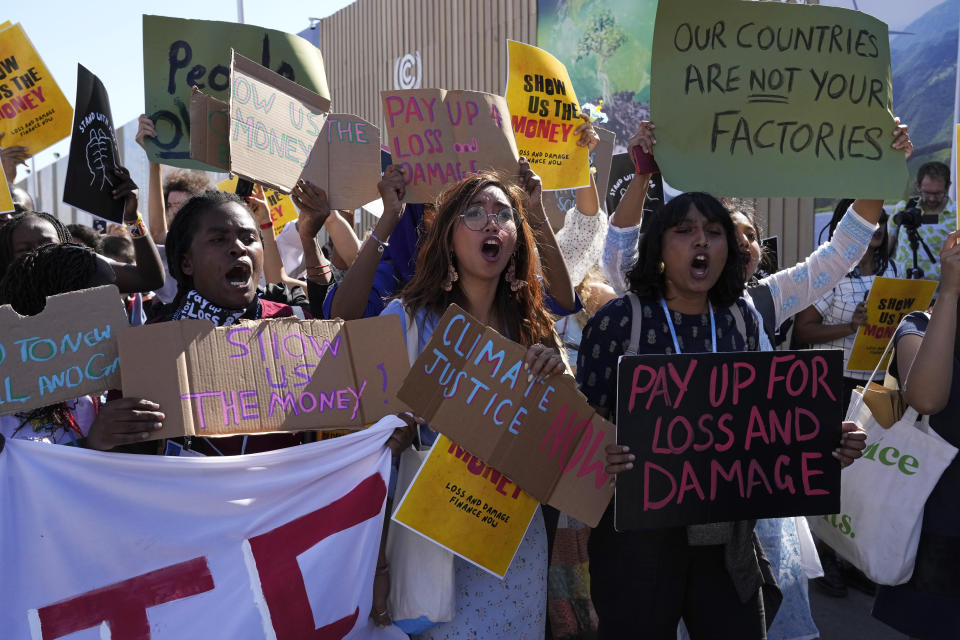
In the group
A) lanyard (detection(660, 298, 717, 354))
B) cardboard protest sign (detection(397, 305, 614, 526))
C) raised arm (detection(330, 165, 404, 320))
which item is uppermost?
raised arm (detection(330, 165, 404, 320))

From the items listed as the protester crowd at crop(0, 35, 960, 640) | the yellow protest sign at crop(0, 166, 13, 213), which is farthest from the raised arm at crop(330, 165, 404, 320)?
the yellow protest sign at crop(0, 166, 13, 213)

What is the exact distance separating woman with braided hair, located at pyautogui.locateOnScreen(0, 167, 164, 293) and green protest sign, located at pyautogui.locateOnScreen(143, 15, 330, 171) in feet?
0.75

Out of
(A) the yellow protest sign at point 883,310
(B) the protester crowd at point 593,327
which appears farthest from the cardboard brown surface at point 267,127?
(A) the yellow protest sign at point 883,310

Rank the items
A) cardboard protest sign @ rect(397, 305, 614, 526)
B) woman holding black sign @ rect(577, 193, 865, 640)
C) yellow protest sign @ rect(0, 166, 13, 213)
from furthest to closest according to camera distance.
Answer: yellow protest sign @ rect(0, 166, 13, 213), woman holding black sign @ rect(577, 193, 865, 640), cardboard protest sign @ rect(397, 305, 614, 526)

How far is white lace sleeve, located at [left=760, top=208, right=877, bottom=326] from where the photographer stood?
317cm

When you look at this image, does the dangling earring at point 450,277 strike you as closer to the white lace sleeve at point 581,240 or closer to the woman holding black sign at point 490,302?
the woman holding black sign at point 490,302

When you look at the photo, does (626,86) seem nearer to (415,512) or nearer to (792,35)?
(792,35)

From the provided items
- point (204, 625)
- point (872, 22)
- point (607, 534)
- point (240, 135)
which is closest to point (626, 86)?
point (872, 22)

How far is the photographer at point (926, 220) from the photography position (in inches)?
224

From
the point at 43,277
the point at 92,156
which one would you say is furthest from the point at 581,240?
the point at 43,277

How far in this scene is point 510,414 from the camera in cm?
227

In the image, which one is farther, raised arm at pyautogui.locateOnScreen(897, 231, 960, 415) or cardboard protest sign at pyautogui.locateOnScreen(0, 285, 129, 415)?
raised arm at pyautogui.locateOnScreen(897, 231, 960, 415)

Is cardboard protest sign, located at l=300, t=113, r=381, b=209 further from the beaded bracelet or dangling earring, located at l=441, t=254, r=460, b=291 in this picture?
dangling earring, located at l=441, t=254, r=460, b=291

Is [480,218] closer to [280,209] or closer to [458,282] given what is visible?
[458,282]
